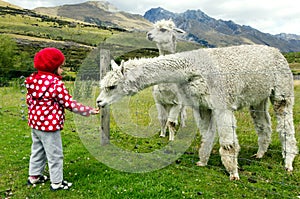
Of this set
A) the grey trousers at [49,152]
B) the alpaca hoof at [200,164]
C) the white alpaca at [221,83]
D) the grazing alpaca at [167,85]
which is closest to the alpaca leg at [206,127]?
the white alpaca at [221,83]

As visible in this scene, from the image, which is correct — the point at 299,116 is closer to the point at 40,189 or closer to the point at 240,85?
the point at 240,85

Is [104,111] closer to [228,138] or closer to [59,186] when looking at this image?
[59,186]

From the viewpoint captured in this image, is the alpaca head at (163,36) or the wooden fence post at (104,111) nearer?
the wooden fence post at (104,111)

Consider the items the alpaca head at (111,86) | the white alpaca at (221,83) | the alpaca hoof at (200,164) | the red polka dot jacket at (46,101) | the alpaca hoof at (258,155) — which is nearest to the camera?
the red polka dot jacket at (46,101)

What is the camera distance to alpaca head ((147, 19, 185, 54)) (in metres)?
9.32

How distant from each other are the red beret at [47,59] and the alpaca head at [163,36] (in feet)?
13.9

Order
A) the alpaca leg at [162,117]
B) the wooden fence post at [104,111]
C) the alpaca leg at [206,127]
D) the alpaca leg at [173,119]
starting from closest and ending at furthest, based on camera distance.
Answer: the alpaca leg at [206,127] < the wooden fence post at [104,111] < the alpaca leg at [173,119] < the alpaca leg at [162,117]

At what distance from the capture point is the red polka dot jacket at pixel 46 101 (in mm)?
5332

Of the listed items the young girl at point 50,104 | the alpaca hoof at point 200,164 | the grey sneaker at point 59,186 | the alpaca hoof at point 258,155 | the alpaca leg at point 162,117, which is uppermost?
the young girl at point 50,104

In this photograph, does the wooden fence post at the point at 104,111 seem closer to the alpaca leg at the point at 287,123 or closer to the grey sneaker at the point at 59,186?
the grey sneaker at the point at 59,186

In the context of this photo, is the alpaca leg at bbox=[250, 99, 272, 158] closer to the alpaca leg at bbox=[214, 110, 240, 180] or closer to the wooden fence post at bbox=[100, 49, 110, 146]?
the alpaca leg at bbox=[214, 110, 240, 180]

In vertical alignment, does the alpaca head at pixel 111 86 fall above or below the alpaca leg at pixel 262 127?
above

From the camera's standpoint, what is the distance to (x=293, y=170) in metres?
6.81

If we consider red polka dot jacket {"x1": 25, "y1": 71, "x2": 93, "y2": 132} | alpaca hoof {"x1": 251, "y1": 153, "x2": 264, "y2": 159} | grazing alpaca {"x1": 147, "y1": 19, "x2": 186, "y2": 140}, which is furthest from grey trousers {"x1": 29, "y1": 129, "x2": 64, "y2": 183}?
alpaca hoof {"x1": 251, "y1": 153, "x2": 264, "y2": 159}
